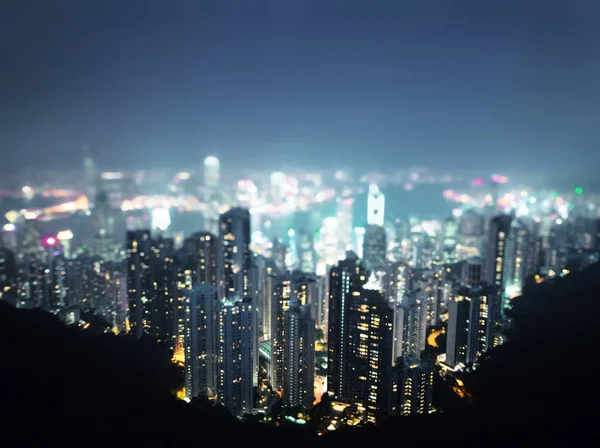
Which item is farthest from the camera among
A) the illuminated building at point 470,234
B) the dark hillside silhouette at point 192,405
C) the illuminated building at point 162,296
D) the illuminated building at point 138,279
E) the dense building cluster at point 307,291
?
the illuminated building at point 470,234

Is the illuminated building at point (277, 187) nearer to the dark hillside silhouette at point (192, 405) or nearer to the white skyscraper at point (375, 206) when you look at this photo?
the white skyscraper at point (375, 206)

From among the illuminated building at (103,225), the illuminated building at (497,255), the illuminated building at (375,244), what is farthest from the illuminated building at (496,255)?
the illuminated building at (103,225)

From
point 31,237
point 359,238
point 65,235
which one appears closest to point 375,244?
point 359,238

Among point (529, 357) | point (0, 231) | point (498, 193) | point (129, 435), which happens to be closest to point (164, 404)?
point (129, 435)

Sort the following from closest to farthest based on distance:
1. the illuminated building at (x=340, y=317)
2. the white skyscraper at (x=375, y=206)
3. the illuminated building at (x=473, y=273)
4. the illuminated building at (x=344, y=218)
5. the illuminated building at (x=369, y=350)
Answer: the illuminated building at (x=369, y=350) < the illuminated building at (x=340, y=317) < the illuminated building at (x=473, y=273) < the white skyscraper at (x=375, y=206) < the illuminated building at (x=344, y=218)

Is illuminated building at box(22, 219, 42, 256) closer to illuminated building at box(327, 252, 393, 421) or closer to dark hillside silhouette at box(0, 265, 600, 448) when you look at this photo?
dark hillside silhouette at box(0, 265, 600, 448)

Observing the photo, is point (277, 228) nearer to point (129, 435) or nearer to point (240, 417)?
point (240, 417)
